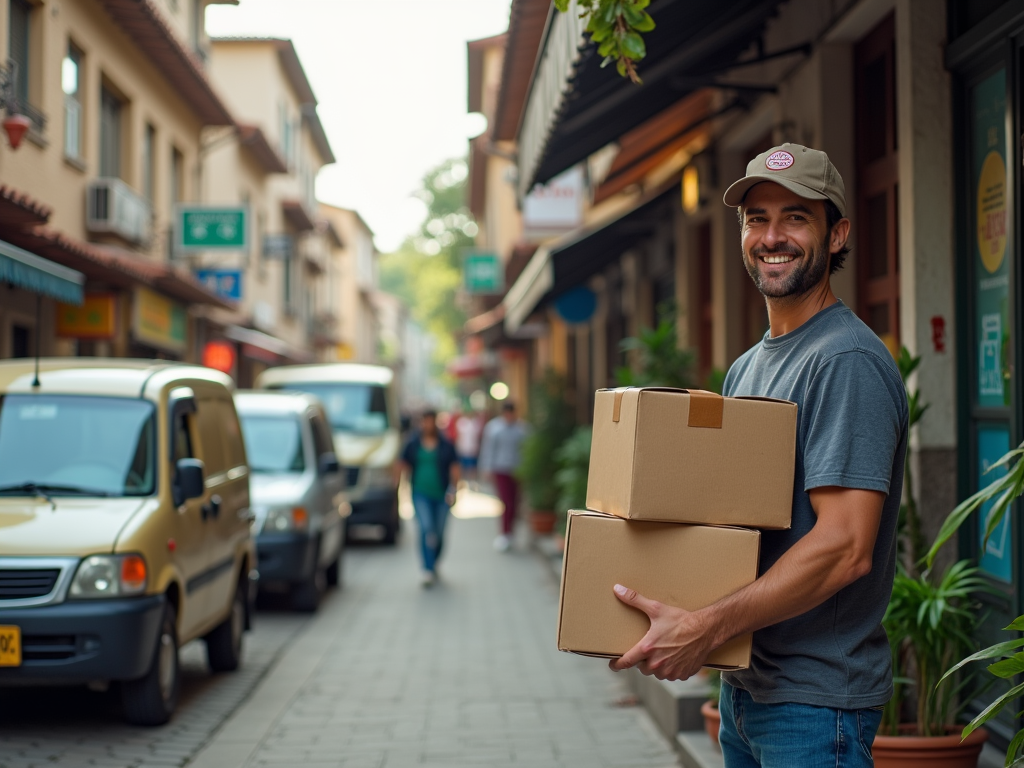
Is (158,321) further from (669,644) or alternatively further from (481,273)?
(669,644)

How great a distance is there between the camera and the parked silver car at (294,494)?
11102 millimetres

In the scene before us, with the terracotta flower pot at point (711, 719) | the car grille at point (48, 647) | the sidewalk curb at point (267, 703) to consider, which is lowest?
the sidewalk curb at point (267, 703)

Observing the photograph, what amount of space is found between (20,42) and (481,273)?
20326 mm

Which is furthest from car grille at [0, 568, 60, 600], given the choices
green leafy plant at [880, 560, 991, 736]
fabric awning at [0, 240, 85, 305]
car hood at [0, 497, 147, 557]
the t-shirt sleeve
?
the t-shirt sleeve

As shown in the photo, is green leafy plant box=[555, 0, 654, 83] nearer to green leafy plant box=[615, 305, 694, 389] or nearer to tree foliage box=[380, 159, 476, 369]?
green leafy plant box=[615, 305, 694, 389]

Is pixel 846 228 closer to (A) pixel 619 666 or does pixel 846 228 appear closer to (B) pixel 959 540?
(A) pixel 619 666

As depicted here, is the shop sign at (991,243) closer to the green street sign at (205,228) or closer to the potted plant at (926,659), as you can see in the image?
the potted plant at (926,659)

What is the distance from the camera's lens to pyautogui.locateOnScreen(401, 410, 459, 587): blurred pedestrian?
44.3 ft

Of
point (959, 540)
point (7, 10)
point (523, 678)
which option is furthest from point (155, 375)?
point (7, 10)

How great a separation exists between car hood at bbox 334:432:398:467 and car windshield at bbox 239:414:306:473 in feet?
14.4

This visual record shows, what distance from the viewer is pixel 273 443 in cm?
1248

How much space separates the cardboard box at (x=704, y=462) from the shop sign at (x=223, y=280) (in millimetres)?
20866

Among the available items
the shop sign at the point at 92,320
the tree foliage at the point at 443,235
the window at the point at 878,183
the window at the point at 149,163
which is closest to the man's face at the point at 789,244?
the window at the point at 878,183

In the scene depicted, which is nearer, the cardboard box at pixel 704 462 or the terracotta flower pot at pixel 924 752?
the cardboard box at pixel 704 462
